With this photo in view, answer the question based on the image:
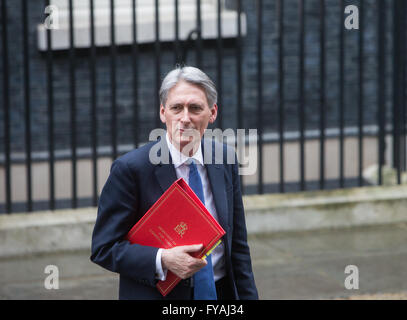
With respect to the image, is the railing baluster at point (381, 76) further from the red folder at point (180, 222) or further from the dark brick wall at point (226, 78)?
the red folder at point (180, 222)

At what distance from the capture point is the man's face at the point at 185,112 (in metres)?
2.83

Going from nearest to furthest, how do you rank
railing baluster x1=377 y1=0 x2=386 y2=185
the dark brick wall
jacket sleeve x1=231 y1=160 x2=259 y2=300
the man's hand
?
the man's hand, jacket sleeve x1=231 y1=160 x2=259 y2=300, railing baluster x1=377 y1=0 x2=386 y2=185, the dark brick wall

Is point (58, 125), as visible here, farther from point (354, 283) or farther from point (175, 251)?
point (175, 251)

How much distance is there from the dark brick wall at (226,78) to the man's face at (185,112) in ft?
17.6

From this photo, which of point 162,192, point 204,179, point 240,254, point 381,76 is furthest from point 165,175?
point 381,76

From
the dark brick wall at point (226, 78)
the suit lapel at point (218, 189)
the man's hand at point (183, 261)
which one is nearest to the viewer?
the man's hand at point (183, 261)

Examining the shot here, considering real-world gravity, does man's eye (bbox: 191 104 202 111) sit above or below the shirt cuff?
above

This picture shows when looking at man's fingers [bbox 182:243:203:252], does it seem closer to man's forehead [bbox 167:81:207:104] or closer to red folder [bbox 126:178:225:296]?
red folder [bbox 126:178:225:296]

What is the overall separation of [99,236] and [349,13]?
A: 4751mm

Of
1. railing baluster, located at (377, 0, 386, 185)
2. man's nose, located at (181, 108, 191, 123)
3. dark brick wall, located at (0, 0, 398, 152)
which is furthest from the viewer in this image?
dark brick wall, located at (0, 0, 398, 152)

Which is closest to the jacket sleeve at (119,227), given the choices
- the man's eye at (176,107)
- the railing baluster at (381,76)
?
the man's eye at (176,107)

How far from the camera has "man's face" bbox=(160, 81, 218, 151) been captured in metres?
2.83

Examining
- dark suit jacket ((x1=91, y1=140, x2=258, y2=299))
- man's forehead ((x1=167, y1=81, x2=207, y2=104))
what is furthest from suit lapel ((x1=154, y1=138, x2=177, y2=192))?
man's forehead ((x1=167, y1=81, x2=207, y2=104))

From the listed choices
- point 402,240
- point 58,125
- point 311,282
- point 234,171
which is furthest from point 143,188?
point 58,125
